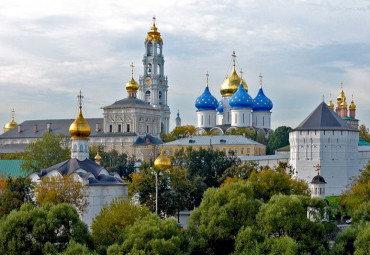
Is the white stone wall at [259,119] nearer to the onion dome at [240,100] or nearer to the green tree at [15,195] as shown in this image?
the onion dome at [240,100]

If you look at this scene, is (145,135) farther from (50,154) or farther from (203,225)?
(203,225)

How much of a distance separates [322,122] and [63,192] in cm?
2075

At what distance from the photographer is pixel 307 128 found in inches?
1948

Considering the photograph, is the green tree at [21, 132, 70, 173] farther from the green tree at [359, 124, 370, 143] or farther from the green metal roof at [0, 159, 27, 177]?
the green tree at [359, 124, 370, 143]

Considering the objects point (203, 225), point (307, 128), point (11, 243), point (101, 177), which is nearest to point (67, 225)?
point (11, 243)

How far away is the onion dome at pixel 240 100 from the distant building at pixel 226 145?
7.36m

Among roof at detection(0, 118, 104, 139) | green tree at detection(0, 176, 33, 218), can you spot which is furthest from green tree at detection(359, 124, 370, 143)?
green tree at detection(0, 176, 33, 218)

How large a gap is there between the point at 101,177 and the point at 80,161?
1920 mm

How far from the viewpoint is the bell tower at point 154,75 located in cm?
8938

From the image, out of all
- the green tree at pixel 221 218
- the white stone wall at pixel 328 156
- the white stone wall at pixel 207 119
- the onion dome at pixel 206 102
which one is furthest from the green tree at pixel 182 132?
the green tree at pixel 221 218

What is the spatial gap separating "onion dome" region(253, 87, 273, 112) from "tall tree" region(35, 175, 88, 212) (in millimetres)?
43091

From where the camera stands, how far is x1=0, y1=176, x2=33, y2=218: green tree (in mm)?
32594

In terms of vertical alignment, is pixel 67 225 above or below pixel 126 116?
below

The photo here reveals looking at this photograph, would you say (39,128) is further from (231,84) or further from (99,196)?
(99,196)
